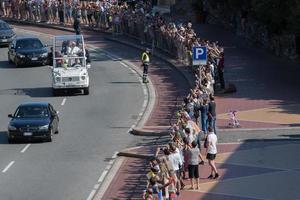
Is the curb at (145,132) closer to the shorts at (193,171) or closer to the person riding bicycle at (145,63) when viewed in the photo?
the shorts at (193,171)

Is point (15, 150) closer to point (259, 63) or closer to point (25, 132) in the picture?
point (25, 132)

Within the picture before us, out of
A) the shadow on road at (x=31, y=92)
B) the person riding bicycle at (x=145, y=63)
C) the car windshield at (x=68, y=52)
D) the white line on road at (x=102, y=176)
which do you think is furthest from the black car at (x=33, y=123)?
the person riding bicycle at (x=145, y=63)

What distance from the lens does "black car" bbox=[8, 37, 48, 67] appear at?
5062 cm

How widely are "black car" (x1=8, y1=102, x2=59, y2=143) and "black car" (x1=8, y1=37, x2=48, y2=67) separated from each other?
16154 millimetres

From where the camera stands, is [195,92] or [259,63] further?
[259,63]

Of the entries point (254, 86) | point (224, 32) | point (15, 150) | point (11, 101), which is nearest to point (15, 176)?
point (15, 150)

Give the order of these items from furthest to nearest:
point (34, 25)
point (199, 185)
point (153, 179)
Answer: point (34, 25) → point (199, 185) → point (153, 179)

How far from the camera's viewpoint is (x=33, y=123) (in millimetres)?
33375

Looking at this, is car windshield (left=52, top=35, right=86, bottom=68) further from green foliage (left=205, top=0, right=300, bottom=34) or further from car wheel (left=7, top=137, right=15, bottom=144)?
car wheel (left=7, top=137, right=15, bottom=144)

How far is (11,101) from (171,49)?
40.6 ft

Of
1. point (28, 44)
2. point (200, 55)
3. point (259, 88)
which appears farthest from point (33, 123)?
point (28, 44)

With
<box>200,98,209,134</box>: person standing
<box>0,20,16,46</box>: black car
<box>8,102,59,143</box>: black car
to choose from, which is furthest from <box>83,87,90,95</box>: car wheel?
<box>0,20,16,46</box>: black car

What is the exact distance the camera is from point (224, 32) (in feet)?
197

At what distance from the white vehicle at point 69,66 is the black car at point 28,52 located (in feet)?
21.4
